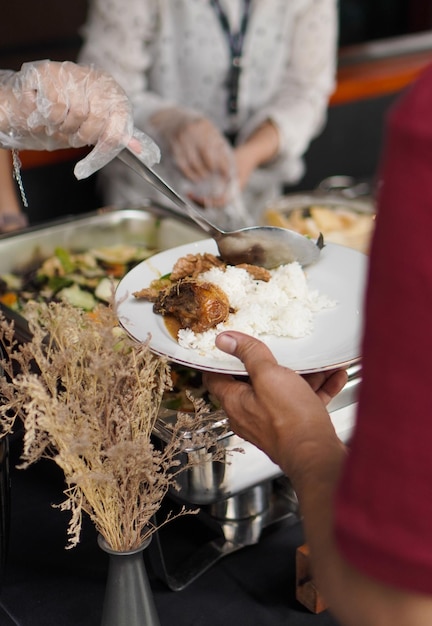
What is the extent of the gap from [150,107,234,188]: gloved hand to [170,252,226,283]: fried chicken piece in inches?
29.4

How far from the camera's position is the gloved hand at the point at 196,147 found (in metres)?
1.86

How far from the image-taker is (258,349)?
864mm

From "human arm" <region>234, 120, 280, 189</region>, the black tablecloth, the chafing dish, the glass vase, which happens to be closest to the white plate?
the chafing dish

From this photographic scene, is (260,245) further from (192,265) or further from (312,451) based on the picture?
(312,451)

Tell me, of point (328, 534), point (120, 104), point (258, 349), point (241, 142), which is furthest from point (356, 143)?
point (328, 534)

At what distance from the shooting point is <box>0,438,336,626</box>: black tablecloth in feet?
3.42

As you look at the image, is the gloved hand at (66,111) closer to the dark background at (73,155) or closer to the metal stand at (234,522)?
the metal stand at (234,522)

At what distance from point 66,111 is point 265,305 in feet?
1.23

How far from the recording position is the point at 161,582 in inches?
43.3

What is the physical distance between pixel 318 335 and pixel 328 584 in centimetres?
46

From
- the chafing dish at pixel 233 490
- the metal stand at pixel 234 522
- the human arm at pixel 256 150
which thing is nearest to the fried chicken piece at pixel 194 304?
the chafing dish at pixel 233 490

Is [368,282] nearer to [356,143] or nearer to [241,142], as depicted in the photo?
[241,142]

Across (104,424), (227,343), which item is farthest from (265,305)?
(104,424)

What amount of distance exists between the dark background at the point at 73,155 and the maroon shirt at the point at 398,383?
83.0 inches
